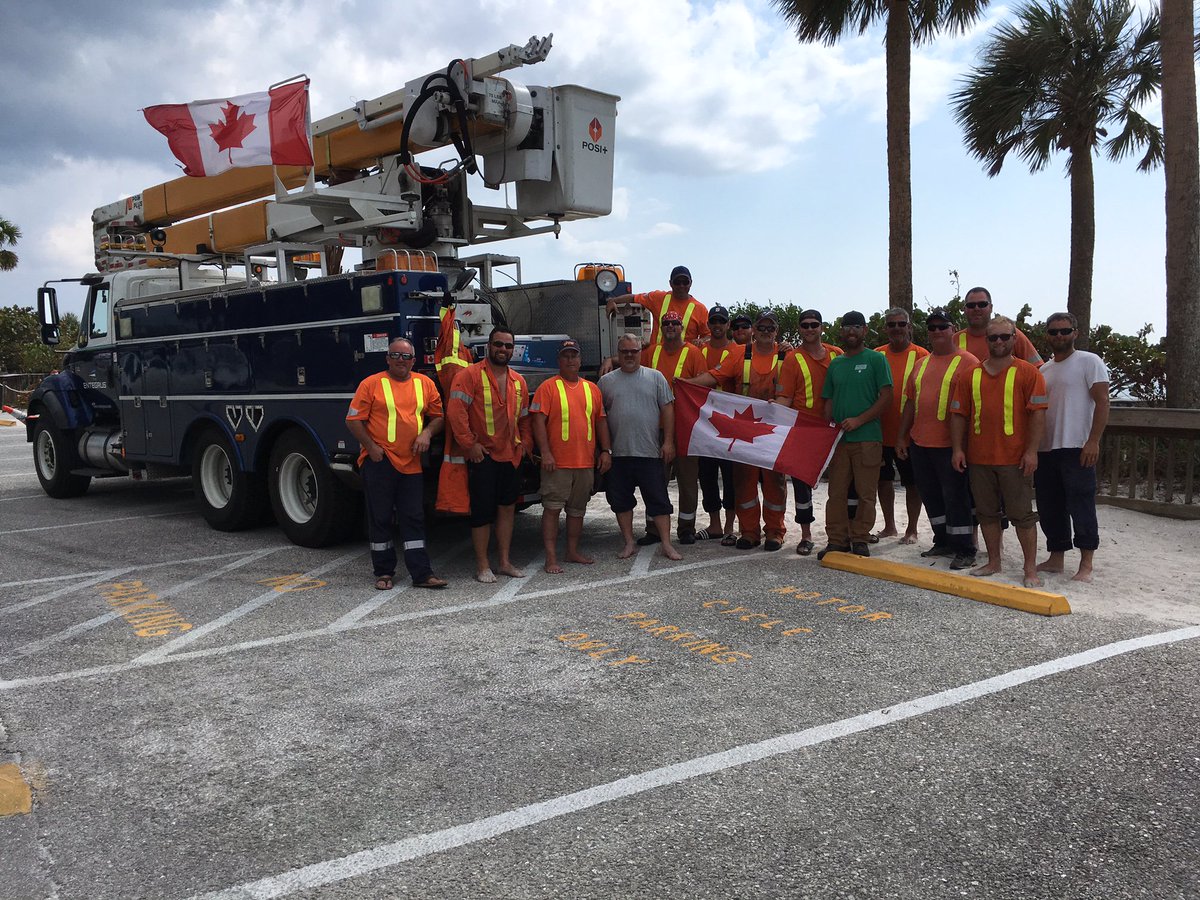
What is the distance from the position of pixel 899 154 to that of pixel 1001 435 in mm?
6861

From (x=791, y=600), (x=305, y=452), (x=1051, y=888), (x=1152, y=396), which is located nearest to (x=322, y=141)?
(x=305, y=452)

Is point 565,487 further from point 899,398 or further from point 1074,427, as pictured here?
point 1074,427

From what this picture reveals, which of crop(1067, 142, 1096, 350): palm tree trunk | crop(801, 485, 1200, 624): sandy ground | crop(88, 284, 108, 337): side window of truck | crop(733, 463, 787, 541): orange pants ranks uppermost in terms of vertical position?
crop(1067, 142, 1096, 350): palm tree trunk

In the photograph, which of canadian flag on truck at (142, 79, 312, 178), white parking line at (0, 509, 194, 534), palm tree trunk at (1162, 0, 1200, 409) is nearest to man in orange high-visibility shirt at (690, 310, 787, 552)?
canadian flag on truck at (142, 79, 312, 178)

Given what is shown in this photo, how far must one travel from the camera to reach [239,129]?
357 inches

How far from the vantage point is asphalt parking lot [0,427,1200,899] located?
3.20 metres

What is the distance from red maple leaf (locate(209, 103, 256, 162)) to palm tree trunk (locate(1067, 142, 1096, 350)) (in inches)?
485

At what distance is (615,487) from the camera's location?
26.0 ft

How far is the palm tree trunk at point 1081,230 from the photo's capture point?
603 inches

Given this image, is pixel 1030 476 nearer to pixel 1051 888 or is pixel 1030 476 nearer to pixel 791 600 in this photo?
pixel 791 600

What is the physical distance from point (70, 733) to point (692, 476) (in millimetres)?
5186

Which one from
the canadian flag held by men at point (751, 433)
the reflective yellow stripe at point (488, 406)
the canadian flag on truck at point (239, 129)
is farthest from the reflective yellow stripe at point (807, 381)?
the canadian flag on truck at point (239, 129)

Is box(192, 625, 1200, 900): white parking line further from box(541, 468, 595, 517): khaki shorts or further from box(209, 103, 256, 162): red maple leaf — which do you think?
box(209, 103, 256, 162): red maple leaf

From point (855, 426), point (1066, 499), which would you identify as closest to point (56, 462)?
point (855, 426)
